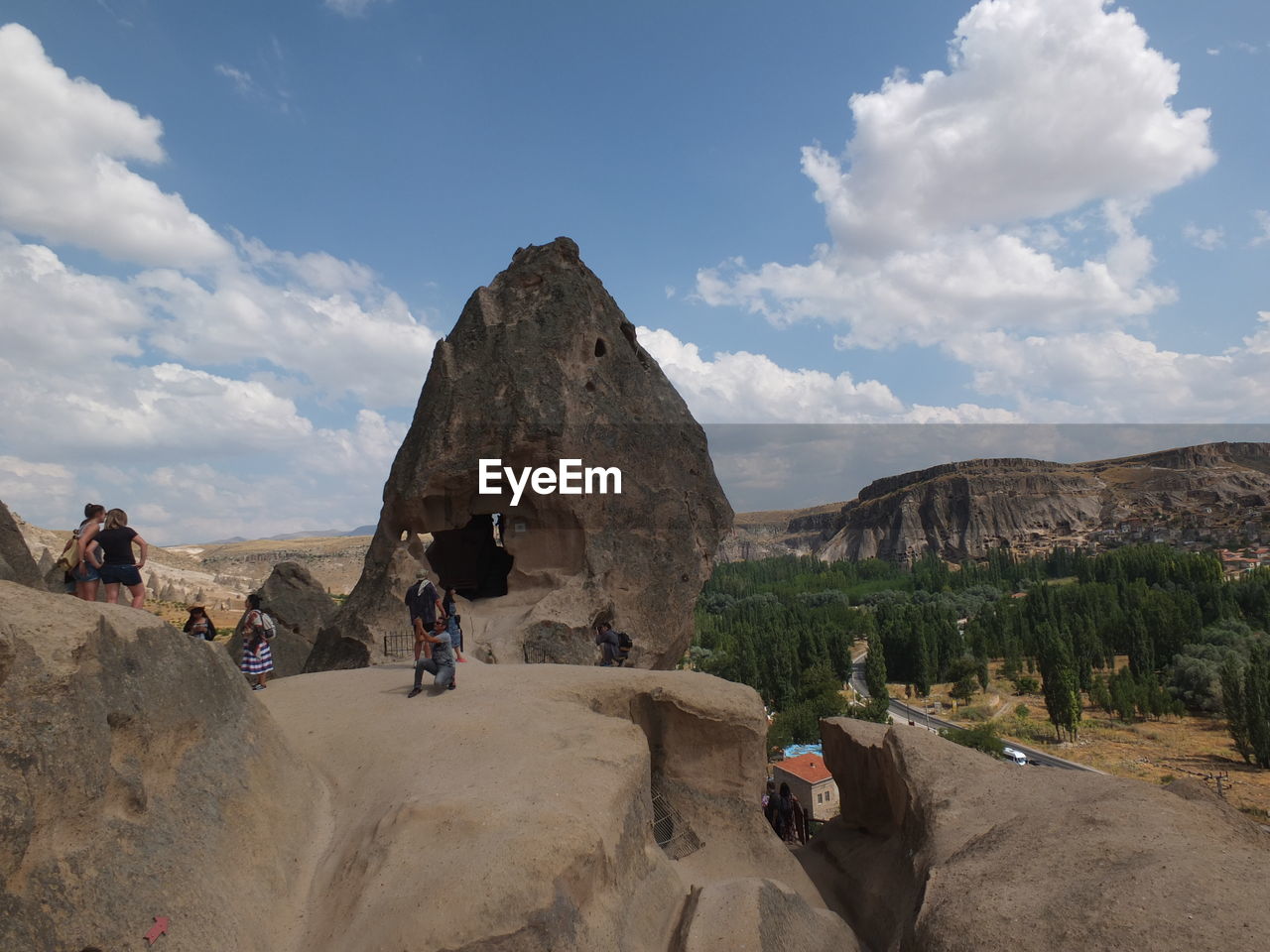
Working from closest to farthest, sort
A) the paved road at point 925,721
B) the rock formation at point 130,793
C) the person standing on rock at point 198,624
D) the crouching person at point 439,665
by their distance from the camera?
the rock formation at point 130,793, the crouching person at point 439,665, the person standing on rock at point 198,624, the paved road at point 925,721

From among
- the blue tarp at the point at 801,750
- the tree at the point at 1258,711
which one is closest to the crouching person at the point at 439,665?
the blue tarp at the point at 801,750

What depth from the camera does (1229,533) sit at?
109 meters

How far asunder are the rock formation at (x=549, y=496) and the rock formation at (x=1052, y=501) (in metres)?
124

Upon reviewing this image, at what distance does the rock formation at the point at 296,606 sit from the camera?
2159 centimetres

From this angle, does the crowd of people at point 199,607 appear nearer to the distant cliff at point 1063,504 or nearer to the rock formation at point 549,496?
the rock formation at point 549,496

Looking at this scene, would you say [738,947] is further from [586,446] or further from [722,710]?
[586,446]

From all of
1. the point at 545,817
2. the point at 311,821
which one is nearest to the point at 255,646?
the point at 311,821

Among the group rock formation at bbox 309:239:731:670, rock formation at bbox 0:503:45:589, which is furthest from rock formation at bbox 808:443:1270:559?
rock formation at bbox 0:503:45:589

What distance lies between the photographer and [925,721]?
4647 cm

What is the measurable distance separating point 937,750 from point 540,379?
10.1 metres

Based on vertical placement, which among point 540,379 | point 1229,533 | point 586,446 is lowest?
point 1229,533

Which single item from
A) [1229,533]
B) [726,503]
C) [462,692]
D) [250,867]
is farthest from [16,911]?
[1229,533]

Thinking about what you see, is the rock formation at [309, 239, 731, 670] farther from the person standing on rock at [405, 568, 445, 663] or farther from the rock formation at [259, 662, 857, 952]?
the person standing on rock at [405, 568, 445, 663]

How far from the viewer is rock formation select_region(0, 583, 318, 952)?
4199 mm
